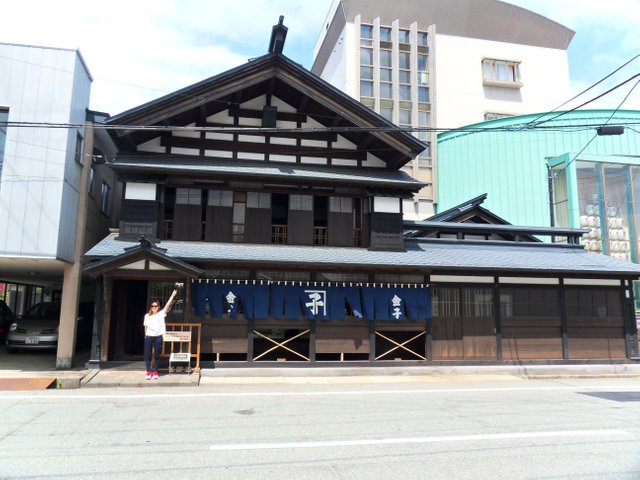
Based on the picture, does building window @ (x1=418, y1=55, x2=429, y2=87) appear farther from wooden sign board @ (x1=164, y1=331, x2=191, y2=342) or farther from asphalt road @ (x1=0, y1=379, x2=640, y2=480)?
wooden sign board @ (x1=164, y1=331, x2=191, y2=342)

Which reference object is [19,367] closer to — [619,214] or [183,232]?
[183,232]

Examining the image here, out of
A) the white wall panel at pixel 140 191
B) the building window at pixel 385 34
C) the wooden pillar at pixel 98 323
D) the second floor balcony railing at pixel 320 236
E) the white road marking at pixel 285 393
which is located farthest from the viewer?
the building window at pixel 385 34

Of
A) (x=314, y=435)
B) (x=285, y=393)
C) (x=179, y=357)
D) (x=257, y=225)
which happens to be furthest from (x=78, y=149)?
(x=314, y=435)

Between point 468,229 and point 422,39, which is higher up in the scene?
point 422,39

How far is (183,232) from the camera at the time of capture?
1356cm

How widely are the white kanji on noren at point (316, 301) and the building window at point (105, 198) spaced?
27.3ft

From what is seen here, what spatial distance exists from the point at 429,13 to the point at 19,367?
1489 inches

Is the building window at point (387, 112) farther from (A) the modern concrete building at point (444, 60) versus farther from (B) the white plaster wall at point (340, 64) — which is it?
(B) the white plaster wall at point (340, 64)

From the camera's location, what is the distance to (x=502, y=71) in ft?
129

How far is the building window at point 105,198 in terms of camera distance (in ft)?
54.0

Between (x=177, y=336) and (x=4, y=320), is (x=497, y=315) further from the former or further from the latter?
(x=4, y=320)

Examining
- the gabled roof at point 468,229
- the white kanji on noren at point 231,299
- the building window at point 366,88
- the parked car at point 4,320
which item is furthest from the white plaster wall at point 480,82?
the parked car at point 4,320

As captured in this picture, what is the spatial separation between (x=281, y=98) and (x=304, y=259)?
563 cm

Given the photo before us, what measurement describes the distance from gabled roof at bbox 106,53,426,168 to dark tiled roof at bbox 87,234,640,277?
3.15 metres
